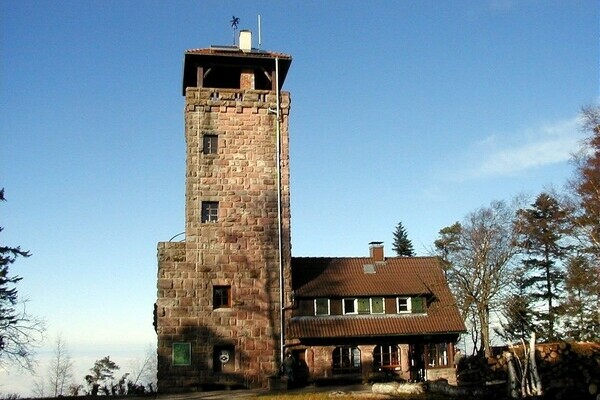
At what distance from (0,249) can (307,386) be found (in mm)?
15134

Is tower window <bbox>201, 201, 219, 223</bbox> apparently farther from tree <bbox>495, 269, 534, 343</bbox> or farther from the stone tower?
tree <bbox>495, 269, 534, 343</bbox>

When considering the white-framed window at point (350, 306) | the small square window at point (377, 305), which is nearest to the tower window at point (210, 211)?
the white-framed window at point (350, 306)

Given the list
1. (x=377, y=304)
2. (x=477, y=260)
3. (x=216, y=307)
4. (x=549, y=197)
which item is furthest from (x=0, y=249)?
(x=549, y=197)

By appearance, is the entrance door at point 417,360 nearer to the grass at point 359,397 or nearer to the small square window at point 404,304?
the small square window at point 404,304

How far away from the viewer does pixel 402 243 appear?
57.9 metres

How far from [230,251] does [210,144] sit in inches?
187

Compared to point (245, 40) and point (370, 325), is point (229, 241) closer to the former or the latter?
point (370, 325)

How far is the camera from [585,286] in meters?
30.2

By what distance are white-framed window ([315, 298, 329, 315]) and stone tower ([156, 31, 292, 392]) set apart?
162 centimetres

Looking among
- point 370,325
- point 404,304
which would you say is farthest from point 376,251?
point 370,325

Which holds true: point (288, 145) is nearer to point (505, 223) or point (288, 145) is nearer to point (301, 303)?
point (301, 303)

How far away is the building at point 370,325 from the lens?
3006 centimetres

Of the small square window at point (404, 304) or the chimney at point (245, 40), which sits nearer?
the chimney at point (245, 40)

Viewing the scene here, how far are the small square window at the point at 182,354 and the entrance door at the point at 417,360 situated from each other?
9.67 meters
